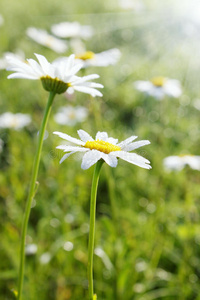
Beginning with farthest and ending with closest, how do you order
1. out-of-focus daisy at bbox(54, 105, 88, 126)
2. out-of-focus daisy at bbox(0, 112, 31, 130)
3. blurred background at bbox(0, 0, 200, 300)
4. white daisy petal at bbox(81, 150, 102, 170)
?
out-of-focus daisy at bbox(54, 105, 88, 126), out-of-focus daisy at bbox(0, 112, 31, 130), blurred background at bbox(0, 0, 200, 300), white daisy petal at bbox(81, 150, 102, 170)

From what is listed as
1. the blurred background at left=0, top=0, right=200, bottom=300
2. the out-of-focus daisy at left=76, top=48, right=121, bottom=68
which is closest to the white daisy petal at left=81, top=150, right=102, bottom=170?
the blurred background at left=0, top=0, right=200, bottom=300

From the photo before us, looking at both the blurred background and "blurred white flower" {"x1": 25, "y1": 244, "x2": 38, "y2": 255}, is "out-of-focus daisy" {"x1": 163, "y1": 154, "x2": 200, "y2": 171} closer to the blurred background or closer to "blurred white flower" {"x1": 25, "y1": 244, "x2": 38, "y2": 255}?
the blurred background

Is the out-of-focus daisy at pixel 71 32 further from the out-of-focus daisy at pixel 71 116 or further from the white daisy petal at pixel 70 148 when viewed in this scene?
the white daisy petal at pixel 70 148

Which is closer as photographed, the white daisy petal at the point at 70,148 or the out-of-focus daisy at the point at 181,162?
the white daisy petal at the point at 70,148

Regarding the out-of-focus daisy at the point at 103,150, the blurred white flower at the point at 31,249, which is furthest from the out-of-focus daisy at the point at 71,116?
the out-of-focus daisy at the point at 103,150

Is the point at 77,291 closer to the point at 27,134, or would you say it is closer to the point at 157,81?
the point at 157,81

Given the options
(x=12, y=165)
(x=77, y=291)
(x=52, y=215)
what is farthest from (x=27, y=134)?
(x=77, y=291)

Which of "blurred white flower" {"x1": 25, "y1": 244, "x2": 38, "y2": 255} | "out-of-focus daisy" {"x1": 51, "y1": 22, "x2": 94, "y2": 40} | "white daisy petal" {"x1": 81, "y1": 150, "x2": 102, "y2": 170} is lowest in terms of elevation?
"white daisy petal" {"x1": 81, "y1": 150, "x2": 102, "y2": 170}

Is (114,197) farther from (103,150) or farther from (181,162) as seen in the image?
(103,150)
